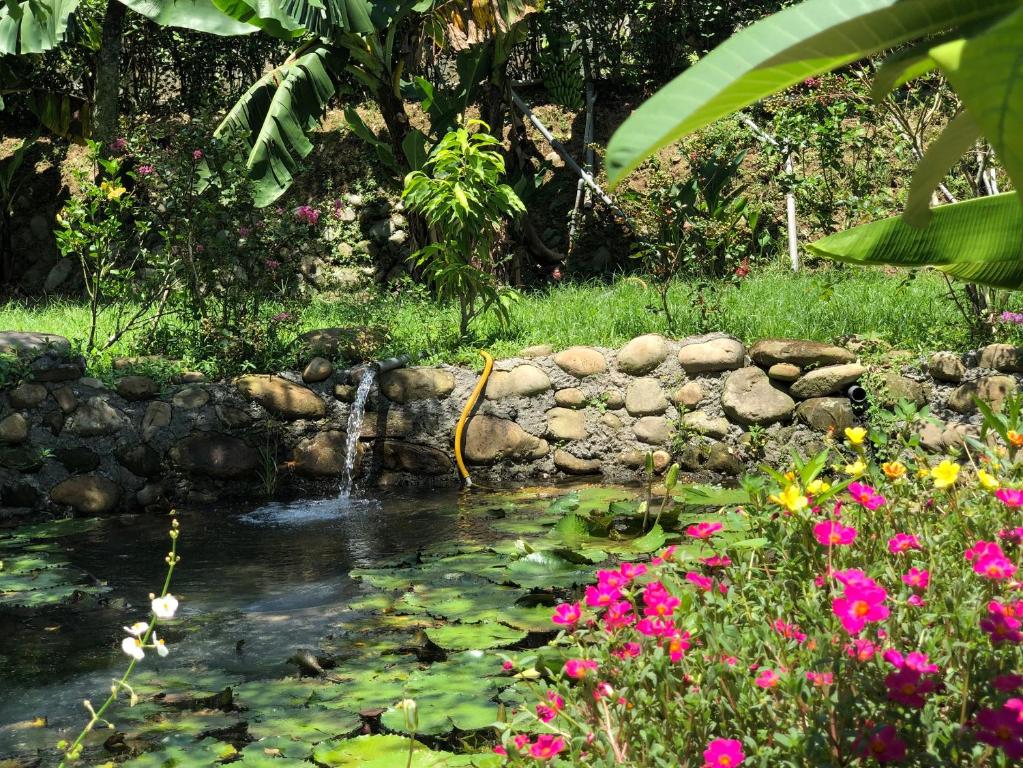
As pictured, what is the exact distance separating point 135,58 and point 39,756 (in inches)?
548

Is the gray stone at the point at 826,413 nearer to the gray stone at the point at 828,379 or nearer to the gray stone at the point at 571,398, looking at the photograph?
the gray stone at the point at 828,379

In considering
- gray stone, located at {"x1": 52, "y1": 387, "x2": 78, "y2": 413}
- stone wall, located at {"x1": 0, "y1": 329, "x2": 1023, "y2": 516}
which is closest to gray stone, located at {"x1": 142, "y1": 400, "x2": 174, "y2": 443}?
stone wall, located at {"x1": 0, "y1": 329, "x2": 1023, "y2": 516}

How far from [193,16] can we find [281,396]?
3.97m

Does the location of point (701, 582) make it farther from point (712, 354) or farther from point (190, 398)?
point (190, 398)

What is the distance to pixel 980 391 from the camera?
22.4 ft

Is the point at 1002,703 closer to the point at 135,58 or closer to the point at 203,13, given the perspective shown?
the point at 203,13

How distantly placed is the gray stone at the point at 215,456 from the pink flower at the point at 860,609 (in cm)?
622

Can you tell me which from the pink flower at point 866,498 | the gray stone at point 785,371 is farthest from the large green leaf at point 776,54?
the gray stone at point 785,371

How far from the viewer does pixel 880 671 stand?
6.73 feet

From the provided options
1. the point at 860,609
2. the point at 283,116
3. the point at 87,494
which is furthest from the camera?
the point at 283,116

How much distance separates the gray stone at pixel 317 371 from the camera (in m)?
8.00

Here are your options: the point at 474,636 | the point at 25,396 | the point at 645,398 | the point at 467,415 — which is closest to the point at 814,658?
the point at 474,636

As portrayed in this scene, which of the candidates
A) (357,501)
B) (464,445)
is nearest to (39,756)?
(357,501)

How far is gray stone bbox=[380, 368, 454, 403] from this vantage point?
7926mm
